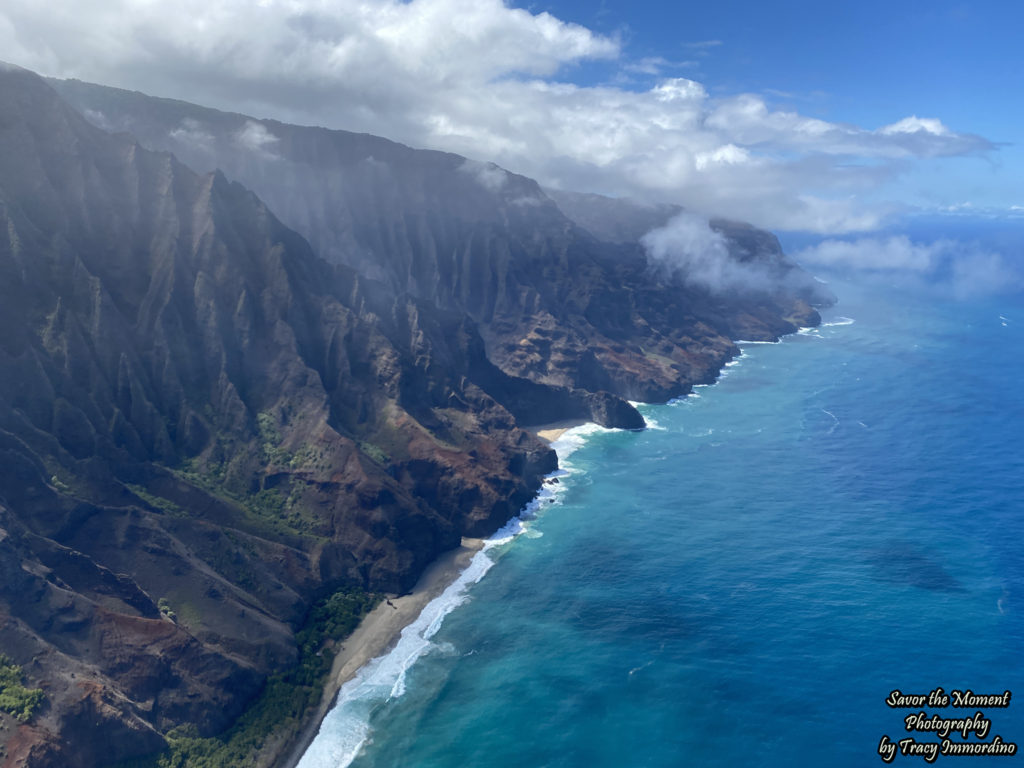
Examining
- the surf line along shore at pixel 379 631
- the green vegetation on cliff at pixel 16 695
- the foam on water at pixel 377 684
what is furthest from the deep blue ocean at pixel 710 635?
the green vegetation on cliff at pixel 16 695

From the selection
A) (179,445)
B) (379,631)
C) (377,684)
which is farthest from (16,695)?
(179,445)

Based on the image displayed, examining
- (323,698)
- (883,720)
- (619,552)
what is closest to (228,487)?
(323,698)

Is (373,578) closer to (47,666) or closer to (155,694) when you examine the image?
(155,694)

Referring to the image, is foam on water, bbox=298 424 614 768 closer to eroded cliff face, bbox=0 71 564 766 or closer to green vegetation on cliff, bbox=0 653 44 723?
eroded cliff face, bbox=0 71 564 766

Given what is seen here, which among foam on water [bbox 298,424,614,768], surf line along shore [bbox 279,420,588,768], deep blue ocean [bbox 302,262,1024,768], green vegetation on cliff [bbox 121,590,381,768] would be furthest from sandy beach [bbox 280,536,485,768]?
deep blue ocean [bbox 302,262,1024,768]

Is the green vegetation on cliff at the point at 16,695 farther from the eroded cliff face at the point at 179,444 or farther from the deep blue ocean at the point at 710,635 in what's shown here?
the deep blue ocean at the point at 710,635

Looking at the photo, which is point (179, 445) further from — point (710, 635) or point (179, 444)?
point (710, 635)
